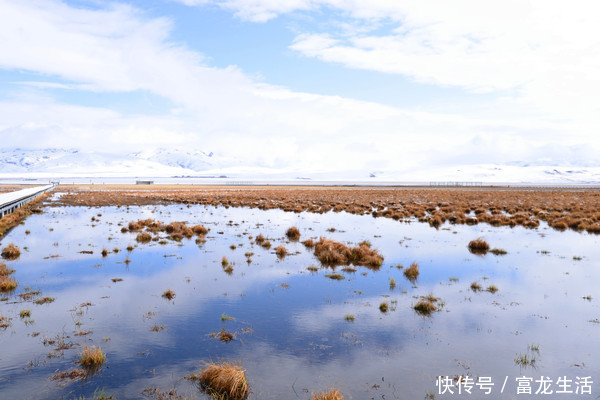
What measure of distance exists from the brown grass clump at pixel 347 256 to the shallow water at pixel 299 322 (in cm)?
54

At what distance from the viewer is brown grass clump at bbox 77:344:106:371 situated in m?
7.66

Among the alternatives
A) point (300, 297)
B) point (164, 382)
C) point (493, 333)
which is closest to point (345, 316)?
point (300, 297)

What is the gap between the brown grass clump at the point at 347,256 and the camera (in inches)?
671

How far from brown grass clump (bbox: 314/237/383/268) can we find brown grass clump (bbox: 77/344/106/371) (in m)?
10.7

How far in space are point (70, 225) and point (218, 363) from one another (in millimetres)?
26772

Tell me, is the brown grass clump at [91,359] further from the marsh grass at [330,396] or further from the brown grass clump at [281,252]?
the brown grass clump at [281,252]

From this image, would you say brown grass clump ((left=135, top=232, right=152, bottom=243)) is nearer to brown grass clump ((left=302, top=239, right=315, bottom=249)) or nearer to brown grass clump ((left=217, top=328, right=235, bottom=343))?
brown grass clump ((left=302, top=239, right=315, bottom=249))

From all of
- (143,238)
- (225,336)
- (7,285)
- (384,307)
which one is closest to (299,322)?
(225,336)

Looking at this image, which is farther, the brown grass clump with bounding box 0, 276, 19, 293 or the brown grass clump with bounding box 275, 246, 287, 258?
the brown grass clump with bounding box 275, 246, 287, 258

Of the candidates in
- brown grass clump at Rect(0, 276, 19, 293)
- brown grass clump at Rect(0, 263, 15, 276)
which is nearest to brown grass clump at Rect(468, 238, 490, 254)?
brown grass clump at Rect(0, 276, 19, 293)

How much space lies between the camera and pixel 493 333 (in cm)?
948

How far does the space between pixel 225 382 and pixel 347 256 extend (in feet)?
38.9

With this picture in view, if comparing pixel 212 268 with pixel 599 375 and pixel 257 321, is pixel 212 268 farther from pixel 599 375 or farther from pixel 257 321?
pixel 599 375

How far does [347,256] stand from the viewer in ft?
59.5
